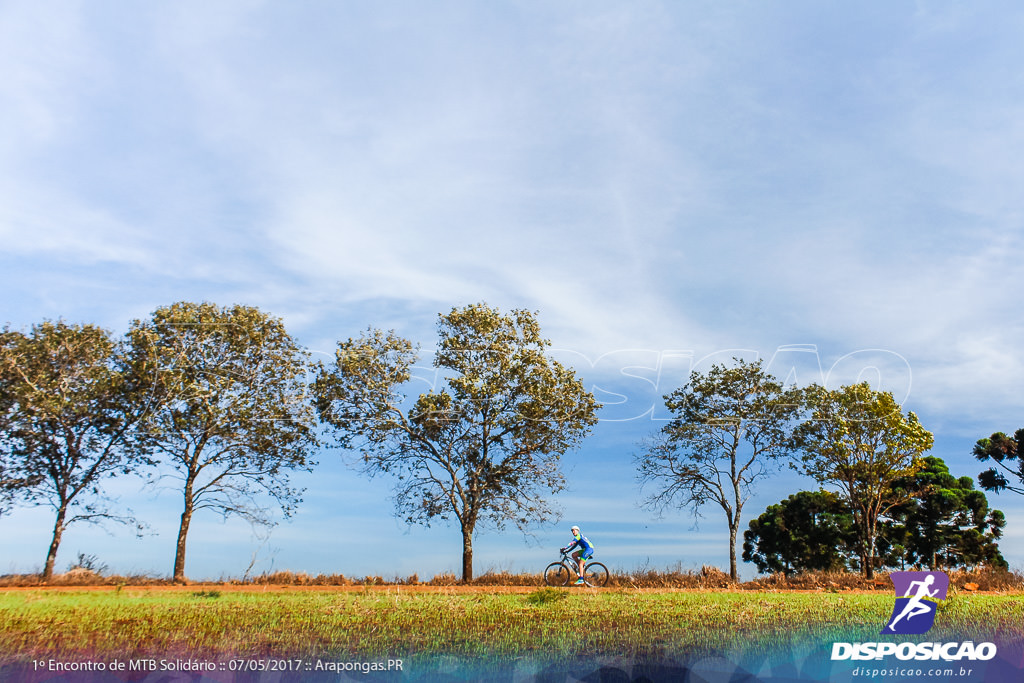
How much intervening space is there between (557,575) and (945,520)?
29466 millimetres

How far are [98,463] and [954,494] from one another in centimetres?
4695

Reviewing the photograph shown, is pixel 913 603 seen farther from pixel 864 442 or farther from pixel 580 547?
pixel 864 442

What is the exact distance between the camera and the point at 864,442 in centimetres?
3775

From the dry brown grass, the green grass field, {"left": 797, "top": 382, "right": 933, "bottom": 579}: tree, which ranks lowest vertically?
the dry brown grass

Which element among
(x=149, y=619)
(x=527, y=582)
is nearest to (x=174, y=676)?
(x=149, y=619)

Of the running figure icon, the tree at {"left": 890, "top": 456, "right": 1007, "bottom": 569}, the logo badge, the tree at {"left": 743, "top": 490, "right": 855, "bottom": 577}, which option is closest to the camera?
the logo badge

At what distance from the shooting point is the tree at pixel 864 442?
3722cm

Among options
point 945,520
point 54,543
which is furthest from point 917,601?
point 945,520

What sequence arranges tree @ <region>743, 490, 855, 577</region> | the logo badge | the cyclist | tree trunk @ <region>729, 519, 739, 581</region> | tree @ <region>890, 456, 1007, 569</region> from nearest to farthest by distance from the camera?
the logo badge
the cyclist
tree trunk @ <region>729, 519, 739, 581</region>
tree @ <region>890, 456, 1007, 569</region>
tree @ <region>743, 490, 855, 577</region>

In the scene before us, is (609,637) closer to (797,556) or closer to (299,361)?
(299,361)

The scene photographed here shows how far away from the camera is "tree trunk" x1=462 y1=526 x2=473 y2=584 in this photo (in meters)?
29.8

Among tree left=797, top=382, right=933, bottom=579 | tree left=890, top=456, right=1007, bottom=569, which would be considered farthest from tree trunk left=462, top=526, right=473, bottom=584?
tree left=890, top=456, right=1007, bottom=569

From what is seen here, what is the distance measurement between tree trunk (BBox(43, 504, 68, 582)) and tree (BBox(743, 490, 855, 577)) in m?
40.9

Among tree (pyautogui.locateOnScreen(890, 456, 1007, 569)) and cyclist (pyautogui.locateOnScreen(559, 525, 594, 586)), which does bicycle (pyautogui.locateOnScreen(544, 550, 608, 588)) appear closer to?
cyclist (pyautogui.locateOnScreen(559, 525, 594, 586))
